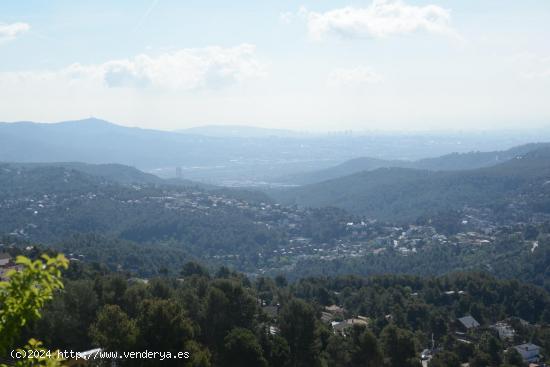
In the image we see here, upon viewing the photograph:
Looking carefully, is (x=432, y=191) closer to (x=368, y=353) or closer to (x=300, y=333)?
(x=368, y=353)

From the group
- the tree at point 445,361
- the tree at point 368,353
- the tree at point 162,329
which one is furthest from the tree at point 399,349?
the tree at point 162,329

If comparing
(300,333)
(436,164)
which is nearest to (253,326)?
(300,333)

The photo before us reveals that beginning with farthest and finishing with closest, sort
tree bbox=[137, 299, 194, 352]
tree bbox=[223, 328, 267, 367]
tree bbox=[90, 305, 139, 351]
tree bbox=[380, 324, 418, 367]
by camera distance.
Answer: tree bbox=[380, 324, 418, 367], tree bbox=[223, 328, 267, 367], tree bbox=[137, 299, 194, 352], tree bbox=[90, 305, 139, 351]

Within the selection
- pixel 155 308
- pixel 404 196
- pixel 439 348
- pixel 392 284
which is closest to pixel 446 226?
pixel 404 196

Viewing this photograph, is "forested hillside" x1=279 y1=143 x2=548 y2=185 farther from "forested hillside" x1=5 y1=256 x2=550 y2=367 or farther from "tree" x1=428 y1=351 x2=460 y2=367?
"tree" x1=428 y1=351 x2=460 y2=367

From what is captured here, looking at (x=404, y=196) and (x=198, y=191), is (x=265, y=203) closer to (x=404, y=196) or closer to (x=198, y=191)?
(x=198, y=191)

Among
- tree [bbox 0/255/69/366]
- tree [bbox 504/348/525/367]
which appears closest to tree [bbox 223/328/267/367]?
tree [bbox 0/255/69/366]

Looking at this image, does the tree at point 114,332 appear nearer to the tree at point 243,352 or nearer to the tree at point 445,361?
the tree at point 243,352
